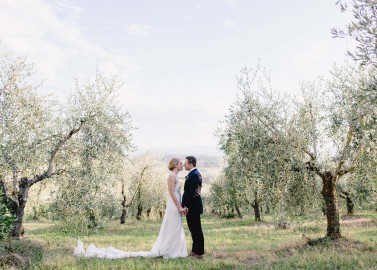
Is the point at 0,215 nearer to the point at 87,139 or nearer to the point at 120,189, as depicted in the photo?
the point at 87,139

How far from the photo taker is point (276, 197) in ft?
48.0

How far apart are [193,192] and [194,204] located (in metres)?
0.47

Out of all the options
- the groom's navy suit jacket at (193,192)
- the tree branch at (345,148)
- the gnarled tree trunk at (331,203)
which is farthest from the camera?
the gnarled tree trunk at (331,203)

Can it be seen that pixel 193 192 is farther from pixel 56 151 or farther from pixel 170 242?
pixel 56 151

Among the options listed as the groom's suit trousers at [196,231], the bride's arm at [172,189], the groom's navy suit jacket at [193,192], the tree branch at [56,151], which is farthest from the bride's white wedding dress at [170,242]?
the tree branch at [56,151]

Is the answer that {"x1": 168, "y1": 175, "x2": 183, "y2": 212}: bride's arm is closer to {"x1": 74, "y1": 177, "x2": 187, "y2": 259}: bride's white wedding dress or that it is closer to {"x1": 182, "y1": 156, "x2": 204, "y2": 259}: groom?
{"x1": 74, "y1": 177, "x2": 187, "y2": 259}: bride's white wedding dress

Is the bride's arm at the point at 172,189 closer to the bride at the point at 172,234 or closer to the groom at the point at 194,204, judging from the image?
the bride at the point at 172,234

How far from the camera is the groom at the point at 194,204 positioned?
42.7 ft

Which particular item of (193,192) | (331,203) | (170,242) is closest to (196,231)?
(170,242)

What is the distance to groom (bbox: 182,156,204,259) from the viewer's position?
42.7 ft

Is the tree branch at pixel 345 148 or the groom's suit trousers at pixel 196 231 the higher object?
the tree branch at pixel 345 148

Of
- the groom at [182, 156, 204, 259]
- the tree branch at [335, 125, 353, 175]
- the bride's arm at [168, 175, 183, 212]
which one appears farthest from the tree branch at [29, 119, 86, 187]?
the tree branch at [335, 125, 353, 175]

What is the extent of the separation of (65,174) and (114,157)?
289 centimetres

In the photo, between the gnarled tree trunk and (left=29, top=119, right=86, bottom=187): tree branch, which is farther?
(left=29, top=119, right=86, bottom=187): tree branch
